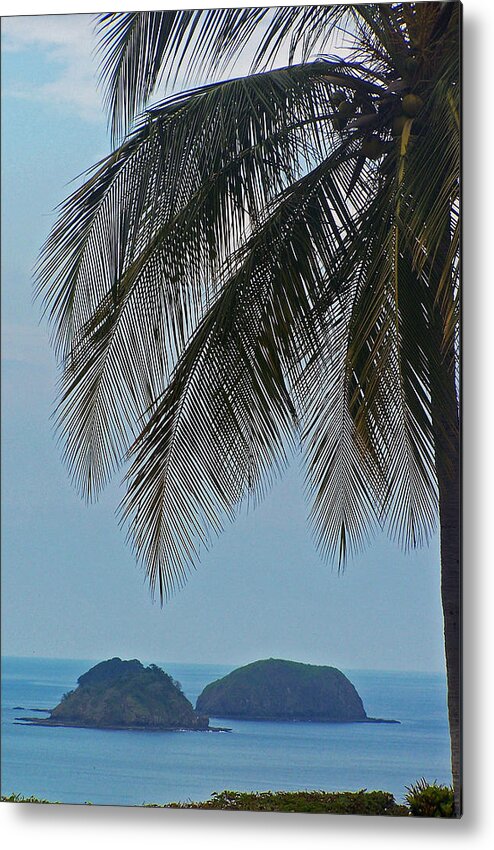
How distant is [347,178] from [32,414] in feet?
2.80

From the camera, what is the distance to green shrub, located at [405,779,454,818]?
206cm

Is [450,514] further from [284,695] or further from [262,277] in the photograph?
[262,277]

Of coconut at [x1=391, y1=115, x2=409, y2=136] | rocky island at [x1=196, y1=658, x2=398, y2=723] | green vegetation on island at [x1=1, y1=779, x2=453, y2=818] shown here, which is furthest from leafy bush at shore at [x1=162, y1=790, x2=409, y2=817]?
coconut at [x1=391, y1=115, x2=409, y2=136]

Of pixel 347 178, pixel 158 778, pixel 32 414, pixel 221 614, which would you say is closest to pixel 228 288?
pixel 347 178

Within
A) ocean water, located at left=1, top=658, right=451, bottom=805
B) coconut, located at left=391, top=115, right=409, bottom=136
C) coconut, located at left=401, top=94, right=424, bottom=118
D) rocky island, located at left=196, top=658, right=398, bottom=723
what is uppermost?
coconut, located at left=401, top=94, right=424, bottom=118

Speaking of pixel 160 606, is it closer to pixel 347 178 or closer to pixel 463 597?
pixel 463 597

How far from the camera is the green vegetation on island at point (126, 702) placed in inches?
85.3

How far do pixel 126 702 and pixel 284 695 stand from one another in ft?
1.13

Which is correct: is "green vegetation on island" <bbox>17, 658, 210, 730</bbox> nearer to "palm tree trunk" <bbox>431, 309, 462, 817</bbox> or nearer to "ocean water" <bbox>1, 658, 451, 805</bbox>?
"ocean water" <bbox>1, 658, 451, 805</bbox>

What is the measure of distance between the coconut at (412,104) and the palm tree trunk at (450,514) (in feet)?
1.38

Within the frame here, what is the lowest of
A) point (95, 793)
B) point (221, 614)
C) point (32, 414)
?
point (95, 793)

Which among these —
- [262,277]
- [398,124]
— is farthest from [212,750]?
[398,124]

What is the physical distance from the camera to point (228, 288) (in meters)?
2.19

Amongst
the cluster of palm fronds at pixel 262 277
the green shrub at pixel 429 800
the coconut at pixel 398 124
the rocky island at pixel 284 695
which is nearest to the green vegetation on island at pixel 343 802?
the green shrub at pixel 429 800
